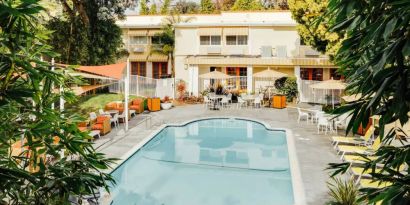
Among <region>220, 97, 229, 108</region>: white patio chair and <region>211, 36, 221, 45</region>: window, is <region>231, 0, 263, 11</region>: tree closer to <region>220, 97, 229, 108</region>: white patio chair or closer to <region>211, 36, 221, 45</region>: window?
<region>211, 36, 221, 45</region>: window

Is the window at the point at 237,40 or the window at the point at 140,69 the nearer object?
the window at the point at 237,40

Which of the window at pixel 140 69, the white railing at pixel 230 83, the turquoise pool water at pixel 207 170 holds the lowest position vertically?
the turquoise pool water at pixel 207 170

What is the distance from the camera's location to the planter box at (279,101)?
92.4 ft

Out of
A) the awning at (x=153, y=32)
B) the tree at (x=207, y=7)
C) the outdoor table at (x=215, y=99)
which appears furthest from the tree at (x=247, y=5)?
the outdoor table at (x=215, y=99)

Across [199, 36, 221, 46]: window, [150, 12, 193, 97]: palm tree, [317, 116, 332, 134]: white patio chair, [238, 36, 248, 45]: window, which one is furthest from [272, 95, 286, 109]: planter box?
[150, 12, 193, 97]: palm tree

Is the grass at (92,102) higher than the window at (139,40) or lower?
lower

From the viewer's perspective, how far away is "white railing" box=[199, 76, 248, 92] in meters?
32.9

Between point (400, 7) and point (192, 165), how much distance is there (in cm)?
1393

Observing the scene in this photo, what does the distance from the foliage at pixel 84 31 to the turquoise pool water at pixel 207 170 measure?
32.2ft

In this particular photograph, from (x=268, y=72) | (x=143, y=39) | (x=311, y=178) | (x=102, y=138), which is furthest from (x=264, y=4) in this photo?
(x=311, y=178)

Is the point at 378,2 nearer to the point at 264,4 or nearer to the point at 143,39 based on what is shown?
the point at 143,39

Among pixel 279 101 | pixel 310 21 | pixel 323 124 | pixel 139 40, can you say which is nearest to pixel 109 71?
pixel 323 124

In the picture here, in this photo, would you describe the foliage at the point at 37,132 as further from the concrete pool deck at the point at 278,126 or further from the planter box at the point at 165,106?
the planter box at the point at 165,106

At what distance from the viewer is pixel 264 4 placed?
56.8m
